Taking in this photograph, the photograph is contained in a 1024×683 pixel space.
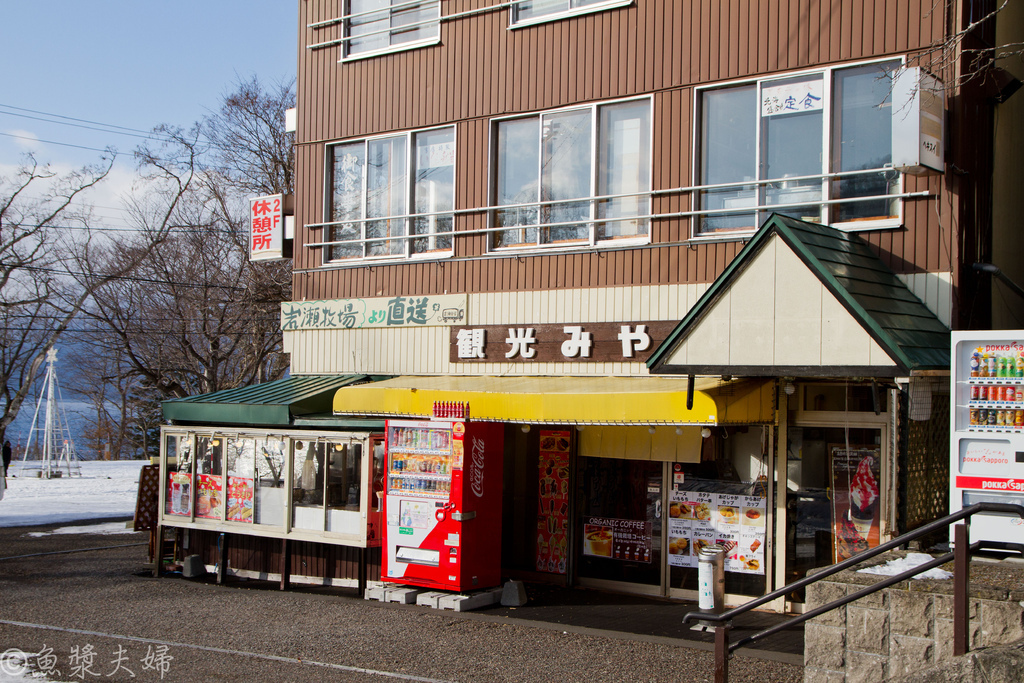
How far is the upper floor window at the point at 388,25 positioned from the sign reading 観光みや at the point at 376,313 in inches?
154

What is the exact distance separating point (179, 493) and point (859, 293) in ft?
34.4

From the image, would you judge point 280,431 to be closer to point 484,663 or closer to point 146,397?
point 484,663

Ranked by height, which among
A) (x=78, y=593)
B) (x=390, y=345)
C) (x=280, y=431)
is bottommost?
(x=78, y=593)

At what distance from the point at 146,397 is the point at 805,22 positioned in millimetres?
42656

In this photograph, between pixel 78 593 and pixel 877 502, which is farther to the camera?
pixel 78 593

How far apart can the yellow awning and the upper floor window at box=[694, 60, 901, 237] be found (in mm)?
2153

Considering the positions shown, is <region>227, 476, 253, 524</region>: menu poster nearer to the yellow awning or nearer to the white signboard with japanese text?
the yellow awning

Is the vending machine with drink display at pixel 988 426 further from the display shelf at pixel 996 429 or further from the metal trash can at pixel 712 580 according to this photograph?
the metal trash can at pixel 712 580

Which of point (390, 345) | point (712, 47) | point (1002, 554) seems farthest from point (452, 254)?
point (1002, 554)

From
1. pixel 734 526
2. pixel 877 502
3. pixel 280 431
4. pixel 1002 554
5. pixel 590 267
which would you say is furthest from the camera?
pixel 280 431

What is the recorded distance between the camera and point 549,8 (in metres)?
12.4

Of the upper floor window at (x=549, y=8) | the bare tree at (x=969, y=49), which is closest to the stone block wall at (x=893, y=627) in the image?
the bare tree at (x=969, y=49)

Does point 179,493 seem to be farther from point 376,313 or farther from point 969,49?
point 969,49

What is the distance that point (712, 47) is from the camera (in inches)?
431
